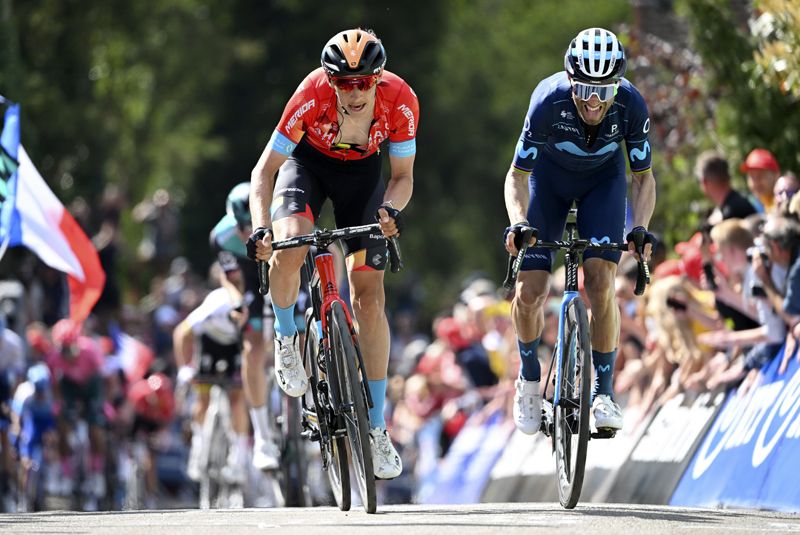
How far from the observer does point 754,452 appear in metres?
11.8

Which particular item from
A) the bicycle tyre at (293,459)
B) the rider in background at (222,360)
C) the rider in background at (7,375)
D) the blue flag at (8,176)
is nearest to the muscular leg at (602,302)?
the bicycle tyre at (293,459)

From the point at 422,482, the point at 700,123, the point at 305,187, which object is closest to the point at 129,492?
the point at 422,482

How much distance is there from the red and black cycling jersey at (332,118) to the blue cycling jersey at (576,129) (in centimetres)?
67

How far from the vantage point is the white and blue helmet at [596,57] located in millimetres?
10609

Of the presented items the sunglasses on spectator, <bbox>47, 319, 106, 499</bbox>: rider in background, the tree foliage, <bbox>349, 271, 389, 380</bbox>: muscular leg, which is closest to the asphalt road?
<bbox>349, 271, 389, 380</bbox>: muscular leg

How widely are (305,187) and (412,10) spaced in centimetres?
3432

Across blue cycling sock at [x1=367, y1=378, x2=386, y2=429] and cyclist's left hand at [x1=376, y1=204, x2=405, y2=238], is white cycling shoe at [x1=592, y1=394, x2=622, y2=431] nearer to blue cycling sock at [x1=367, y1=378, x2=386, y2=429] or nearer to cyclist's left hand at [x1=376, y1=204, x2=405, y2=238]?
blue cycling sock at [x1=367, y1=378, x2=386, y2=429]

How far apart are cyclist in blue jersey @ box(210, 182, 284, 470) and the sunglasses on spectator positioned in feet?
14.5

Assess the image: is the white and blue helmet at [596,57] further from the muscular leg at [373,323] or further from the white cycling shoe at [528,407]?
the white cycling shoe at [528,407]

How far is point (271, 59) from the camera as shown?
4309cm

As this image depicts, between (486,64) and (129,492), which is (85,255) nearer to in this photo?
(129,492)

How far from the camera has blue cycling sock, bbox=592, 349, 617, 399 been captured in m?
11.0

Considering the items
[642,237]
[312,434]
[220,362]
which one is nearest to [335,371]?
[312,434]

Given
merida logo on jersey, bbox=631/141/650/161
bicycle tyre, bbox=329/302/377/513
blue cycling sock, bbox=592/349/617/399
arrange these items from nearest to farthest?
bicycle tyre, bbox=329/302/377/513 → blue cycling sock, bbox=592/349/617/399 → merida logo on jersey, bbox=631/141/650/161
